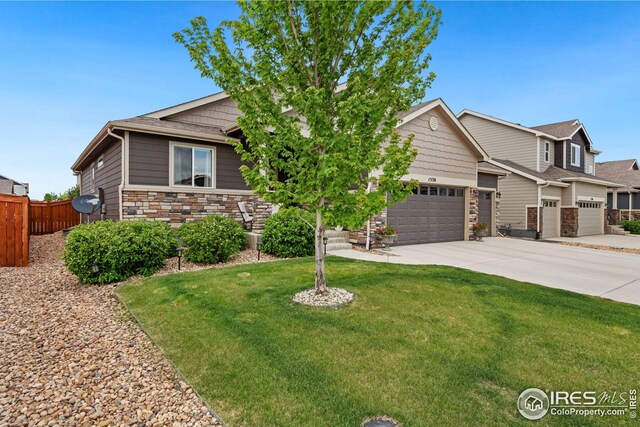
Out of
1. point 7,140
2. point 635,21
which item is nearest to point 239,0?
point 635,21

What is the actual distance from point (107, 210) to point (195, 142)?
4.36 metres

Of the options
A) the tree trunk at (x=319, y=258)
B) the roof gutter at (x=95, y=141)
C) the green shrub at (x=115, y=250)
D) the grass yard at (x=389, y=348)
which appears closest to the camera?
the grass yard at (x=389, y=348)

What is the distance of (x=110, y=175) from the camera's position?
11.2 metres

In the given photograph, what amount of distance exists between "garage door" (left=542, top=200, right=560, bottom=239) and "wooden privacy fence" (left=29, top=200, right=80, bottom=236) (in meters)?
26.0

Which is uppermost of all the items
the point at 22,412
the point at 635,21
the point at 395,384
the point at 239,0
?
the point at 635,21

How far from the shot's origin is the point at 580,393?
9.00 feet

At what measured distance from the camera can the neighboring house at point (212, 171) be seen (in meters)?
9.60

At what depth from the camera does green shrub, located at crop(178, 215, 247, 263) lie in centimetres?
794

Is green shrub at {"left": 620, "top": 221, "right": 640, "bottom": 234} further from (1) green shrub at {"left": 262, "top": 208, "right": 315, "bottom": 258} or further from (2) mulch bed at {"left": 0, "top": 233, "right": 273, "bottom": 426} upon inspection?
(2) mulch bed at {"left": 0, "top": 233, "right": 273, "bottom": 426}

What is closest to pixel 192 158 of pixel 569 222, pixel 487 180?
pixel 487 180

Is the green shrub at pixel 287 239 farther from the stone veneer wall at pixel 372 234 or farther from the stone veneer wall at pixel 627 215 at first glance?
the stone veneer wall at pixel 627 215

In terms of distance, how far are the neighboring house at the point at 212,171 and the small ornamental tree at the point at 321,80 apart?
3.82m

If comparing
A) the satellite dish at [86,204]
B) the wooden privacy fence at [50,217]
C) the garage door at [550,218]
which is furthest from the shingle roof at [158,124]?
the garage door at [550,218]

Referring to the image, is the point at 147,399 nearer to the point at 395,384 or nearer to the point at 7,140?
the point at 395,384
